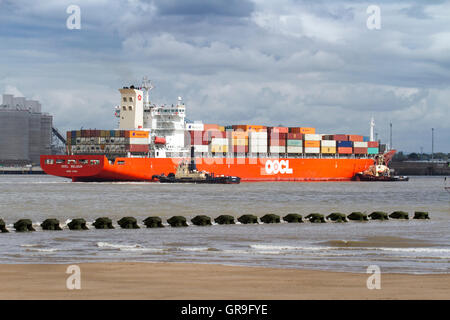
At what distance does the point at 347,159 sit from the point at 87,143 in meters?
38.8

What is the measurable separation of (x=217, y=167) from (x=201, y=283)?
7903 cm

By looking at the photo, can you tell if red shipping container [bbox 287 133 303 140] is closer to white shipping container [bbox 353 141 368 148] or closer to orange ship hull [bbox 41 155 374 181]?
orange ship hull [bbox 41 155 374 181]

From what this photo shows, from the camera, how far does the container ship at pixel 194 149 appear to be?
86.1m

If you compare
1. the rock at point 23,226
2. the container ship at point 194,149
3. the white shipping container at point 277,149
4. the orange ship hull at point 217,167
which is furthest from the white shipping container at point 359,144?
the rock at point 23,226

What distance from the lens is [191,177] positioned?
8681 centimetres

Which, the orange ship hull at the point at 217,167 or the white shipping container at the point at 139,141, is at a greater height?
the white shipping container at the point at 139,141

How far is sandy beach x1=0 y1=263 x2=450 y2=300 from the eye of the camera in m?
12.1

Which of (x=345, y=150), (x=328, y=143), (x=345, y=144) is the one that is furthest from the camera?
(x=345, y=144)

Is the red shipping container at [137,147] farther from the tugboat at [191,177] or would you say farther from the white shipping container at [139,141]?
the tugboat at [191,177]

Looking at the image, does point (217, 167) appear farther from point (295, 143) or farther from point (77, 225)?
point (77, 225)

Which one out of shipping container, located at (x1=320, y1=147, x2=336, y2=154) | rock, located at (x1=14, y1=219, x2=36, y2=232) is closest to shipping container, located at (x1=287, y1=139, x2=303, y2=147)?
shipping container, located at (x1=320, y1=147, x2=336, y2=154)

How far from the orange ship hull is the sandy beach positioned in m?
67.7
